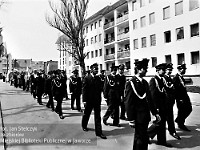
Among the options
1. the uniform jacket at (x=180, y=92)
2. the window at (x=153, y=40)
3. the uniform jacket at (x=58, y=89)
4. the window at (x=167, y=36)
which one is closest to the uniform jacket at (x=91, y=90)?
the uniform jacket at (x=180, y=92)

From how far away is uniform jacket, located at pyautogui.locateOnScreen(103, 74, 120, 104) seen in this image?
7.68m

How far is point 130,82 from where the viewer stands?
464 centimetres

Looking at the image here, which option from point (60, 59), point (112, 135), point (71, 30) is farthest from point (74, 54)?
point (60, 59)

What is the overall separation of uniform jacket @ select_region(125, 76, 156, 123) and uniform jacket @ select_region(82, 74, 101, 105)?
6.60ft

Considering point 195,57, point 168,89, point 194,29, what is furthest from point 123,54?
point 168,89

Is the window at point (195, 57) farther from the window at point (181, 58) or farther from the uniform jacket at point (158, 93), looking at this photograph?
the uniform jacket at point (158, 93)

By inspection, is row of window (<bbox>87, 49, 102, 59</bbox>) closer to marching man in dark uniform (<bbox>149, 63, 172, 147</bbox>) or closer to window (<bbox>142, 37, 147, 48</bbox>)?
window (<bbox>142, 37, 147, 48</bbox>)

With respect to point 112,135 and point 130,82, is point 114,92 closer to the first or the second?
point 112,135

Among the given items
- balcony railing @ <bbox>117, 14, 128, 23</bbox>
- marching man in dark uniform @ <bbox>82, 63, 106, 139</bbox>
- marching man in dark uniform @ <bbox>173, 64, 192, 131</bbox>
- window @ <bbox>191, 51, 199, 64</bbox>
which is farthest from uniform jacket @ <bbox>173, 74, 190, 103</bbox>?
balcony railing @ <bbox>117, 14, 128, 23</bbox>

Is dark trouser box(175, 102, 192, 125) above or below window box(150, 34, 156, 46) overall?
below

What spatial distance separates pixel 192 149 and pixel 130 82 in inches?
84.1

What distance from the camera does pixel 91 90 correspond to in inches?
260

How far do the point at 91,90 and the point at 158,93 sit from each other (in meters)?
1.85

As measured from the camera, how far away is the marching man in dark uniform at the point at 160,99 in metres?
5.52
